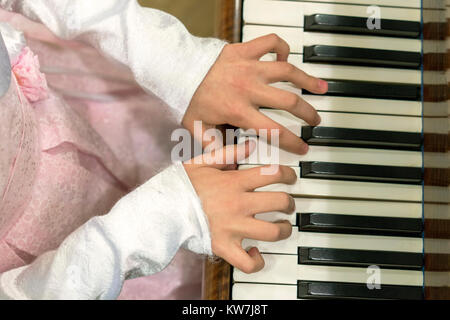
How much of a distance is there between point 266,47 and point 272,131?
12 centimetres

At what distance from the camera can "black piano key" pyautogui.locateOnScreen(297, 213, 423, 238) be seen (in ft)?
2.73

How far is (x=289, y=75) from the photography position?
0.84 metres

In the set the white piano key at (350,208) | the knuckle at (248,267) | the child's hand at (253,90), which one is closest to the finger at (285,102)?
the child's hand at (253,90)

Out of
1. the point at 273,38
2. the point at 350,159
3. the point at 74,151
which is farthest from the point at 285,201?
the point at 74,151

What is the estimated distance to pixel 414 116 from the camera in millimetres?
875

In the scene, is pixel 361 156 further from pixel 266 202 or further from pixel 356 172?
pixel 266 202

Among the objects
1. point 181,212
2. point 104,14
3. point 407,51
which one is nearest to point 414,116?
point 407,51

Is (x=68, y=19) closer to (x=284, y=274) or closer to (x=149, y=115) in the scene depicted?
(x=149, y=115)

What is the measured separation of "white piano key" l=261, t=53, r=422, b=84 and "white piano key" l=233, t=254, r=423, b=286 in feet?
0.91

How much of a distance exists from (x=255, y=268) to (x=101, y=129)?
41 cm

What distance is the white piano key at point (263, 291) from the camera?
0.83m

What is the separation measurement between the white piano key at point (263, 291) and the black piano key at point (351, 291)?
0.04 feet

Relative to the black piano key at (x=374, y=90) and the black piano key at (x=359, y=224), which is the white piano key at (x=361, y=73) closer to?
the black piano key at (x=374, y=90)

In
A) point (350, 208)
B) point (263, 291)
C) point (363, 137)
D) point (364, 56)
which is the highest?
point (364, 56)
